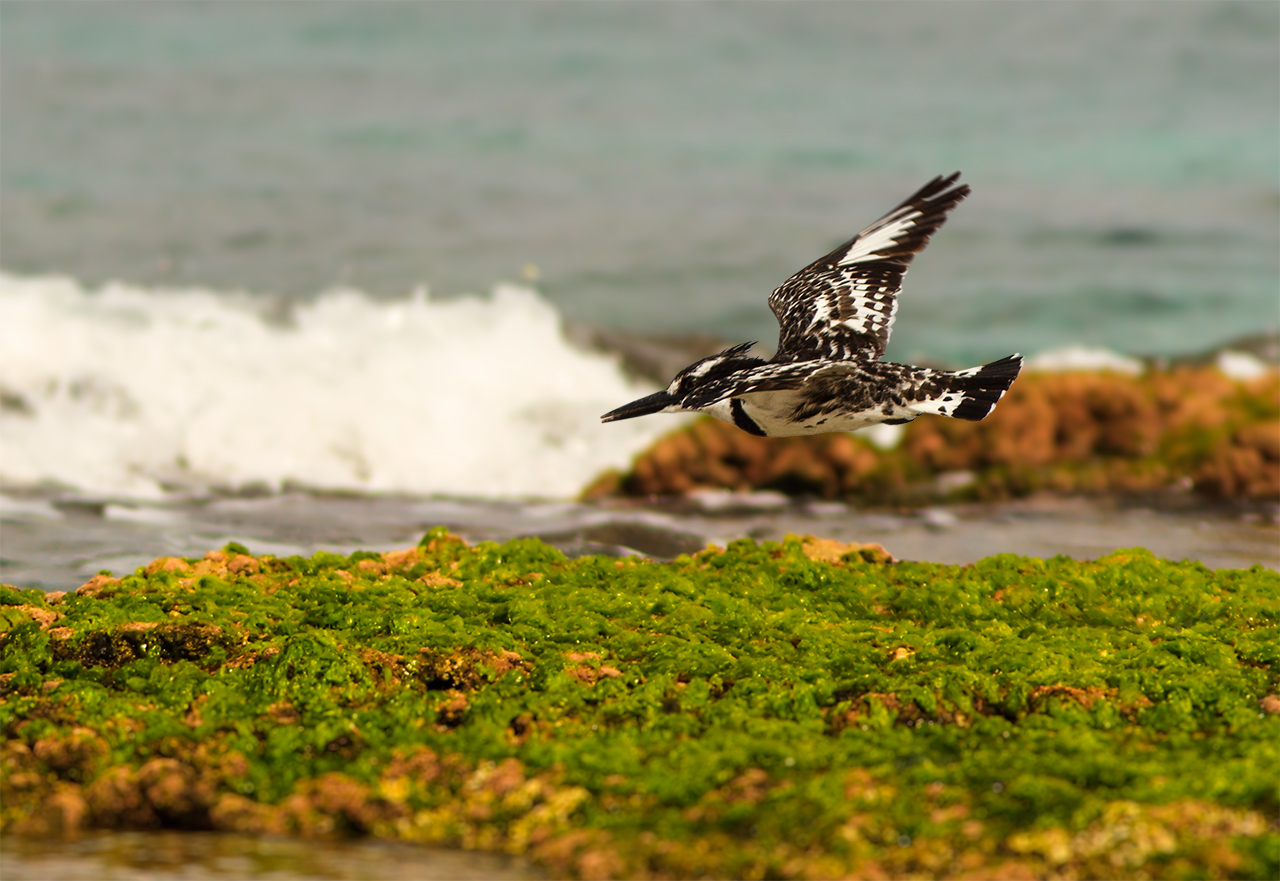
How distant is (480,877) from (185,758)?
6.51ft

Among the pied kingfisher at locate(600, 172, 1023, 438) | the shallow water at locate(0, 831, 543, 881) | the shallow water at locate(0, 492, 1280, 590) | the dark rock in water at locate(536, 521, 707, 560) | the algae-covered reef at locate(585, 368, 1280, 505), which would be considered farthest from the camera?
the algae-covered reef at locate(585, 368, 1280, 505)

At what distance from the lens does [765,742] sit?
7.30 m

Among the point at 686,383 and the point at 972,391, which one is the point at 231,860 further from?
the point at 972,391

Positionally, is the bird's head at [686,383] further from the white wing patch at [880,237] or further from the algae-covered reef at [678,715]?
the white wing patch at [880,237]

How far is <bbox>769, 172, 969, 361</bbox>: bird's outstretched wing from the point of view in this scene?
10836 millimetres

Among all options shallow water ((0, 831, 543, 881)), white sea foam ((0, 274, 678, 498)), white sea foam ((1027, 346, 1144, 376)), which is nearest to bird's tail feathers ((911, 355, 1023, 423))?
shallow water ((0, 831, 543, 881))

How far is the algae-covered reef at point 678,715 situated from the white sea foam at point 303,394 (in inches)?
331

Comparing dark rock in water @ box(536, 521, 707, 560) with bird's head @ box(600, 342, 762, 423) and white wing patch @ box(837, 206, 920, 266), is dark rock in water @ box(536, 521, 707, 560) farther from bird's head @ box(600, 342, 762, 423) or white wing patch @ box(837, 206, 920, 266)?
bird's head @ box(600, 342, 762, 423)

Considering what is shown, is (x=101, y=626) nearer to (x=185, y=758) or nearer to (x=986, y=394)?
(x=185, y=758)

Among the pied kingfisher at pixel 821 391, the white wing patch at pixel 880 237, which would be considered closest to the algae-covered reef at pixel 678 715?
the pied kingfisher at pixel 821 391

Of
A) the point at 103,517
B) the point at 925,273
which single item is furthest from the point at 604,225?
the point at 103,517

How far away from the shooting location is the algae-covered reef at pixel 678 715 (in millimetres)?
6461

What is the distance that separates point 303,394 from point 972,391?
14.1 meters

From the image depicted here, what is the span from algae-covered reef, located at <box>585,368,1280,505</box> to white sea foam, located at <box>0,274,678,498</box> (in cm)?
107
